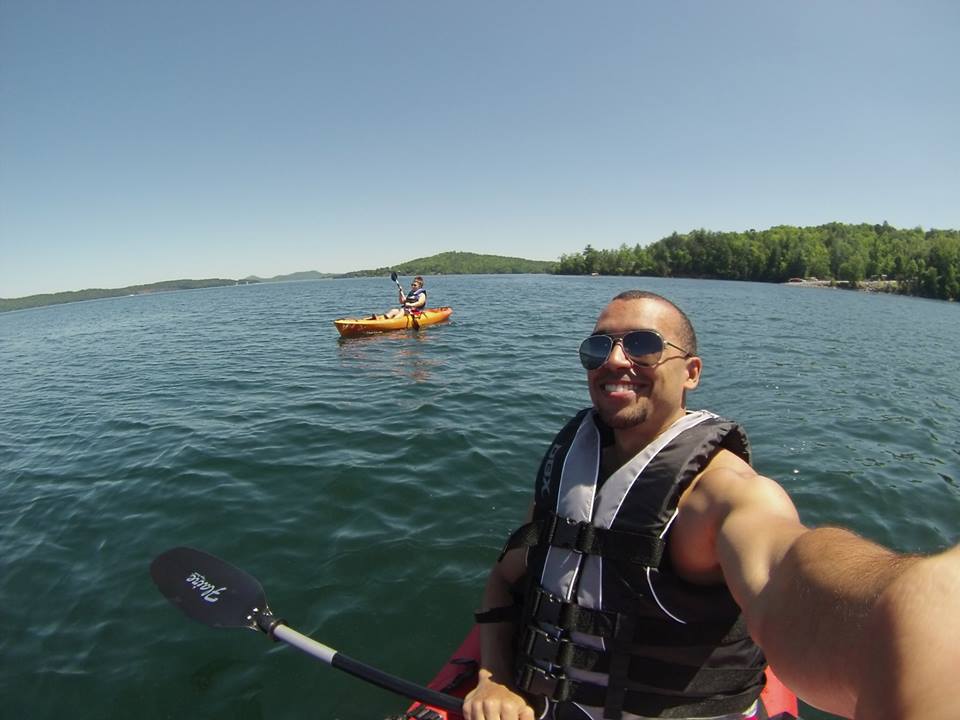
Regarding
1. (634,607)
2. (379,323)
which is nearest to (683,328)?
(634,607)

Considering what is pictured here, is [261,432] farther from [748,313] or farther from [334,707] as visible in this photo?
[748,313]

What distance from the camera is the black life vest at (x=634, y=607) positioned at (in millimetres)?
2131

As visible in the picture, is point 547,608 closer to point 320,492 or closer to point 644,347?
point 644,347

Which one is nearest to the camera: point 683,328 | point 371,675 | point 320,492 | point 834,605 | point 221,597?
point 834,605

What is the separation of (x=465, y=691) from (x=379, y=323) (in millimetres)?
17749

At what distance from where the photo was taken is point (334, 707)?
338cm

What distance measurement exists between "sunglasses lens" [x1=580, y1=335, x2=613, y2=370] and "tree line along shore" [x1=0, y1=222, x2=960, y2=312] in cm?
8426

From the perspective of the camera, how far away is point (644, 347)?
250 cm

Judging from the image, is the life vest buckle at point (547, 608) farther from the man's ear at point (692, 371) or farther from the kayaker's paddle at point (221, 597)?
the man's ear at point (692, 371)

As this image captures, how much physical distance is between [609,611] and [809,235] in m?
126

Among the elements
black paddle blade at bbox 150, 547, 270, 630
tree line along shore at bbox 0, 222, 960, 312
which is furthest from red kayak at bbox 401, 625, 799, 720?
tree line along shore at bbox 0, 222, 960, 312

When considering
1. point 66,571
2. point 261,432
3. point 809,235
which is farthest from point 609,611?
point 809,235

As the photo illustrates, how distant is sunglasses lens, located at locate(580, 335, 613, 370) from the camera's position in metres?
2.53

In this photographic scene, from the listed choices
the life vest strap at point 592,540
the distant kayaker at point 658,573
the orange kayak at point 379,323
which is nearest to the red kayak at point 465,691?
the distant kayaker at point 658,573
